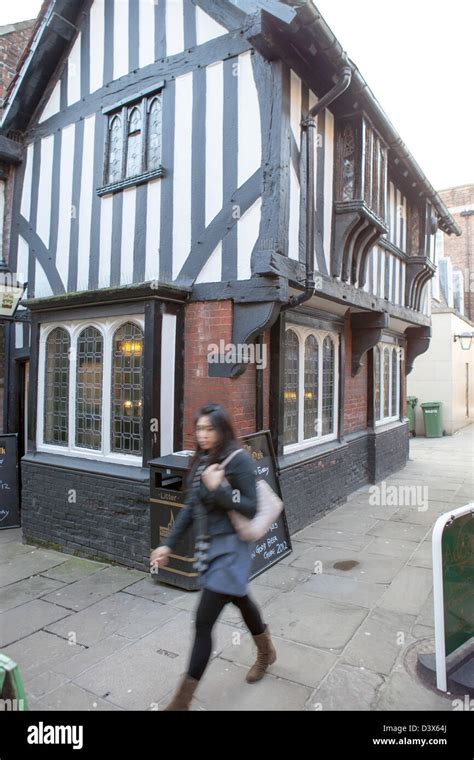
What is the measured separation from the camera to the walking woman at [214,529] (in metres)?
2.73

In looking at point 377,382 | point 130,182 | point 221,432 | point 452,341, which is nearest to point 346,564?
point 221,432

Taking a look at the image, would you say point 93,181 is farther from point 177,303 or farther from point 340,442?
point 340,442

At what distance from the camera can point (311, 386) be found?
7000mm

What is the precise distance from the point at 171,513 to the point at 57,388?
2586 millimetres

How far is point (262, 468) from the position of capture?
5.08m

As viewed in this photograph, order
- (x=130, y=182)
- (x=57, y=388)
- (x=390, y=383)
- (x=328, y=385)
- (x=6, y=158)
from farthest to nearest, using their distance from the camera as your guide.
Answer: (x=390, y=383)
(x=328, y=385)
(x=6, y=158)
(x=57, y=388)
(x=130, y=182)

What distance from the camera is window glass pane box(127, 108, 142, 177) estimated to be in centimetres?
598

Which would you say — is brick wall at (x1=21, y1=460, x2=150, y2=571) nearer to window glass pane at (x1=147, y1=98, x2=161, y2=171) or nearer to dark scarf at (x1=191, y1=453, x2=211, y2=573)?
dark scarf at (x1=191, y1=453, x2=211, y2=573)

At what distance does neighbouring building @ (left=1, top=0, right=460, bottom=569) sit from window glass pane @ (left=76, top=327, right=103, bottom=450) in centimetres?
2

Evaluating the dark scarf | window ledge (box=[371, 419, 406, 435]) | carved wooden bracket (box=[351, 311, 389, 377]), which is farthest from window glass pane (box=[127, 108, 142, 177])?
window ledge (box=[371, 419, 406, 435])

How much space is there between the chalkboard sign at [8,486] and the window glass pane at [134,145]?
4065 mm

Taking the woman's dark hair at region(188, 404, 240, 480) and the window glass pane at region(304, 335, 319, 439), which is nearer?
the woman's dark hair at region(188, 404, 240, 480)

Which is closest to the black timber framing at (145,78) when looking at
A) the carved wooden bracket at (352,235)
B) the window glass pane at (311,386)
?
the carved wooden bracket at (352,235)

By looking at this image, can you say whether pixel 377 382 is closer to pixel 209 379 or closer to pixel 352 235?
pixel 352 235
